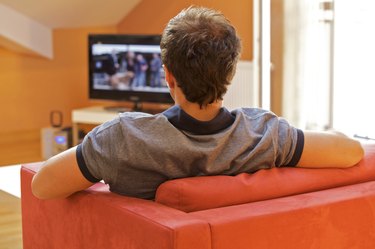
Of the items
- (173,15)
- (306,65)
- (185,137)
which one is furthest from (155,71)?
(185,137)

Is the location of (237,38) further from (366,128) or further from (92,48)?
(92,48)

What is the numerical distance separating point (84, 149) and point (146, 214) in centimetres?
29

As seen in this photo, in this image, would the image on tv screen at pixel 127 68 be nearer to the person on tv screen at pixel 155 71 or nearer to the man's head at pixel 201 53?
the person on tv screen at pixel 155 71

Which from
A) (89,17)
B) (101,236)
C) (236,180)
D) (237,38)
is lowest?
(101,236)

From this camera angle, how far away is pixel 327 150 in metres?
2.07

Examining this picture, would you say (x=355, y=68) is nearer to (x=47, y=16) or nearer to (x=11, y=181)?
(x=47, y=16)

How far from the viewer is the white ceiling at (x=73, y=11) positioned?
6.49 meters

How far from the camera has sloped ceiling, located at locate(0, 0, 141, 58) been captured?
253 inches

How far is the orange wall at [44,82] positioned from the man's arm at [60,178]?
498cm

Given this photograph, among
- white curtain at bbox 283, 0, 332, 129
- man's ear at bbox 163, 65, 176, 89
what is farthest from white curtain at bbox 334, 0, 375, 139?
man's ear at bbox 163, 65, 176, 89

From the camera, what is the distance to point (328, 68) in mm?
5660

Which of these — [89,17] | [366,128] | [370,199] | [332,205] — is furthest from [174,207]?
[89,17]

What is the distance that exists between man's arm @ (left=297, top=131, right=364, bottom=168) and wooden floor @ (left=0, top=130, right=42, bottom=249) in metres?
2.14

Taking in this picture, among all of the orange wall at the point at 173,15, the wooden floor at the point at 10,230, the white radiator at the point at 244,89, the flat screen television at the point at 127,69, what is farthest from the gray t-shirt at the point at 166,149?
the flat screen television at the point at 127,69
